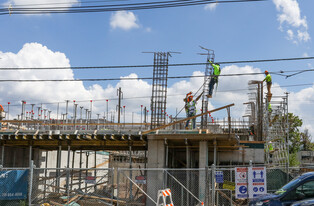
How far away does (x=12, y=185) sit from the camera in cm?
1568

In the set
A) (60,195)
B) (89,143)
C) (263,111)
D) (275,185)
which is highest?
(263,111)

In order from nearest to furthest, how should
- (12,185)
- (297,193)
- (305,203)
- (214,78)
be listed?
(305,203), (297,193), (12,185), (214,78)

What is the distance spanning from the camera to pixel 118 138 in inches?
813

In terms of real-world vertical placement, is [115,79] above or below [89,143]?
above

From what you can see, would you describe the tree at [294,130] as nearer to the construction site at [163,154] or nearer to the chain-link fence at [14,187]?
the construction site at [163,154]

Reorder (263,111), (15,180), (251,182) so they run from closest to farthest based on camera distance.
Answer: (251,182) → (15,180) → (263,111)

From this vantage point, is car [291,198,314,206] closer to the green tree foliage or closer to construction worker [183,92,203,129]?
construction worker [183,92,203,129]

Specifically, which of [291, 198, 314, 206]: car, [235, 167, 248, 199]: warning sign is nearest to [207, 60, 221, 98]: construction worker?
[235, 167, 248, 199]: warning sign

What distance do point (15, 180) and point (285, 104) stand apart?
19.9m

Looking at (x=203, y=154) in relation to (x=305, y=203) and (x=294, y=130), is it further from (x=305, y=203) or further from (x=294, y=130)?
(x=294, y=130)

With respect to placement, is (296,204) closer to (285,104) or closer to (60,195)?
(60,195)

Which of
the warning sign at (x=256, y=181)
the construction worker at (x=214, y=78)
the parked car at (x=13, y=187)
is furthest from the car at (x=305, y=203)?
the construction worker at (x=214, y=78)

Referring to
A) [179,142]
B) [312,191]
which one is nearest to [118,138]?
[179,142]

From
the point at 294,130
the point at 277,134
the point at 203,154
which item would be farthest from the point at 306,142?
the point at 203,154
